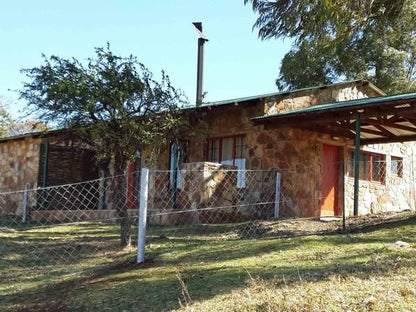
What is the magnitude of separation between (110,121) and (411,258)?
470 centimetres

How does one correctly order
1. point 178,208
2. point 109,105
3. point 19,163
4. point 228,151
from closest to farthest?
point 109,105 < point 178,208 < point 228,151 < point 19,163

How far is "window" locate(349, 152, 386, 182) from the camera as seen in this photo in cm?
1563

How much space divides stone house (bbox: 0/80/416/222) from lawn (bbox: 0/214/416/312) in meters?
3.25

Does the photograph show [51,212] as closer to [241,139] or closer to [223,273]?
[241,139]

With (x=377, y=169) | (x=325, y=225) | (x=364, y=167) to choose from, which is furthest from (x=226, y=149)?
(x=377, y=169)

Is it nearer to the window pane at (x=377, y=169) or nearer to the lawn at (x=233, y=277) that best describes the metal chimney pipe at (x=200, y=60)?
the window pane at (x=377, y=169)

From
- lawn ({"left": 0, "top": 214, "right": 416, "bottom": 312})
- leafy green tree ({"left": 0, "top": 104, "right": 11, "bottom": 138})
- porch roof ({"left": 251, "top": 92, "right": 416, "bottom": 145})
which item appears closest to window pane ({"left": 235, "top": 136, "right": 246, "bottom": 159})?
porch roof ({"left": 251, "top": 92, "right": 416, "bottom": 145})

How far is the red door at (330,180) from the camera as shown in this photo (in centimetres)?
1407

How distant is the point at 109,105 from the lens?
7.54m

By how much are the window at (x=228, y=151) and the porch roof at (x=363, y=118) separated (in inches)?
47.4

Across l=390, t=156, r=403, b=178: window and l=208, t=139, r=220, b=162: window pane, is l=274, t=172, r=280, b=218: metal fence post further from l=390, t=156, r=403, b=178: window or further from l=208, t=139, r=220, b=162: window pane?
l=390, t=156, r=403, b=178: window

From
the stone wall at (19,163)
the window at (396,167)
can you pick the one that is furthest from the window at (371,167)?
the stone wall at (19,163)

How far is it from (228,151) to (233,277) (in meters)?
8.49

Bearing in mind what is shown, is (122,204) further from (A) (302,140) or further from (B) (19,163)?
(B) (19,163)
